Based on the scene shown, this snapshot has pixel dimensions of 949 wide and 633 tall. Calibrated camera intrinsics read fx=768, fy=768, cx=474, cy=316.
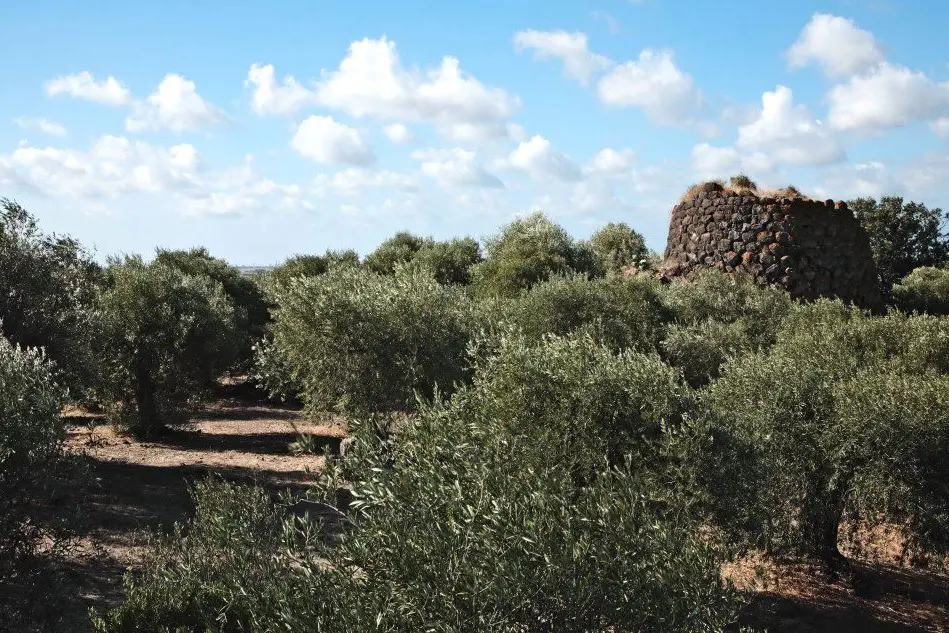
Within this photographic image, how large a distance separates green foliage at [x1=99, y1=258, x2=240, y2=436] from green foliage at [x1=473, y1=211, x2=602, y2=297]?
12.6 meters

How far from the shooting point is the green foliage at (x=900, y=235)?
195 ft

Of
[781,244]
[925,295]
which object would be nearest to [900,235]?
[925,295]

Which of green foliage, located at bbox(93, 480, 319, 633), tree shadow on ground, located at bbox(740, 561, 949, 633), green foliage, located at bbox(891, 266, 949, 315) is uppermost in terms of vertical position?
green foliage, located at bbox(891, 266, 949, 315)

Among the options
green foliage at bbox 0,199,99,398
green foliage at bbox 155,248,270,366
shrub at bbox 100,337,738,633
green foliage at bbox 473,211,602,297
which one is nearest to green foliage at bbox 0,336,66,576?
shrub at bbox 100,337,738,633

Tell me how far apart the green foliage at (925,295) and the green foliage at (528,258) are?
50.1 feet

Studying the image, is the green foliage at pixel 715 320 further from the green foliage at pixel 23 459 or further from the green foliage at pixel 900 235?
the green foliage at pixel 900 235

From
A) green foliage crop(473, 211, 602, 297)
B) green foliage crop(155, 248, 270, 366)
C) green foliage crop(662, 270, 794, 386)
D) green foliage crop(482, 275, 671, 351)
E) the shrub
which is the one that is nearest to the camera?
the shrub

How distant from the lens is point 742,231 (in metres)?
32.8

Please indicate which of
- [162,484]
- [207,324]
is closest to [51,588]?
[162,484]

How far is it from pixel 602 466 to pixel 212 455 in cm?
1872

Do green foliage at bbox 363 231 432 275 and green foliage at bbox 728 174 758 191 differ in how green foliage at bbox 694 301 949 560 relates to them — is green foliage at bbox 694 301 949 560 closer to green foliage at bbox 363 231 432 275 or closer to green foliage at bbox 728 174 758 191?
green foliage at bbox 728 174 758 191

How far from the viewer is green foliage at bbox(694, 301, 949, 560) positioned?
1309 cm

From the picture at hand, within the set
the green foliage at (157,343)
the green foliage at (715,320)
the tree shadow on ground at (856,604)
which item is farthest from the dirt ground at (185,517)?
the green foliage at (715,320)

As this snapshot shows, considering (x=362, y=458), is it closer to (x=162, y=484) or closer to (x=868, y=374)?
(x=868, y=374)
